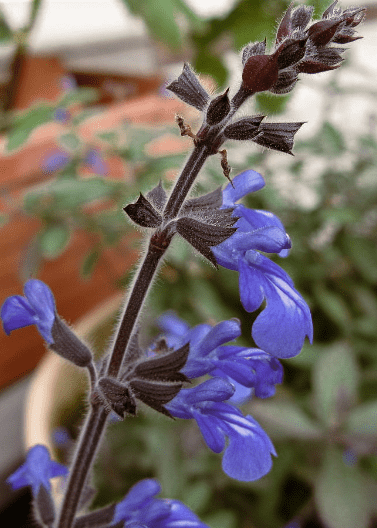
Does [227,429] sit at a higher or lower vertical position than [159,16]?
lower

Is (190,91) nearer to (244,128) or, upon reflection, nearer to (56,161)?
(244,128)

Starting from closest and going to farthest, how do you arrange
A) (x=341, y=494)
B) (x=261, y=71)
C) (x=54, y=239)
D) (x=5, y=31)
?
(x=261, y=71)
(x=341, y=494)
(x=54, y=239)
(x=5, y=31)

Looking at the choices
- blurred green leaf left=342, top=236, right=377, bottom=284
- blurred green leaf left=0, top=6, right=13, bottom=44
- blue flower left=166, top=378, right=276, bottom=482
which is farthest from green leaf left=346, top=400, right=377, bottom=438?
blurred green leaf left=0, top=6, right=13, bottom=44

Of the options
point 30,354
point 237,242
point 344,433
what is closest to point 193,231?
point 237,242

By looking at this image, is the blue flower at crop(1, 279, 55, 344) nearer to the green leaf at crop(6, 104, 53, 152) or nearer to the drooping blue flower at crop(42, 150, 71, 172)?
the green leaf at crop(6, 104, 53, 152)

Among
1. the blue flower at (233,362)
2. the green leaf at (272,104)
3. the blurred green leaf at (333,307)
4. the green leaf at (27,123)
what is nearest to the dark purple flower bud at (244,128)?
the blue flower at (233,362)

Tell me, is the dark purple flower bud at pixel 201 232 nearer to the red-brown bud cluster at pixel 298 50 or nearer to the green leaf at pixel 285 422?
the red-brown bud cluster at pixel 298 50

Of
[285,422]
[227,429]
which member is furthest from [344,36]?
[285,422]
